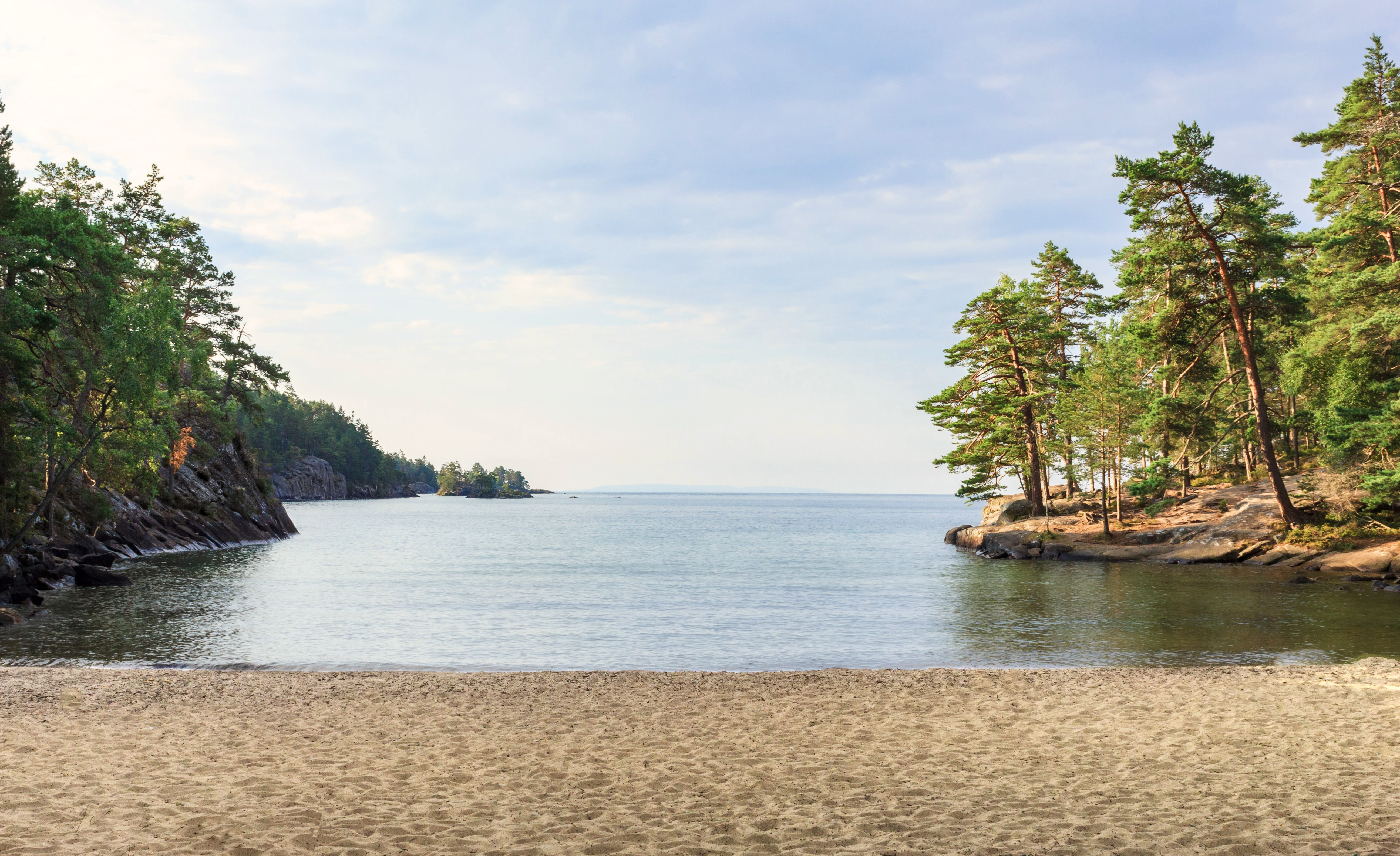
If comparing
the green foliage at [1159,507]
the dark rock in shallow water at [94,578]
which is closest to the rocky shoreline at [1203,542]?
the green foliage at [1159,507]

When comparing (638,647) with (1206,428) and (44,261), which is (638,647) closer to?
(44,261)

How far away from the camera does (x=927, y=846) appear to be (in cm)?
721

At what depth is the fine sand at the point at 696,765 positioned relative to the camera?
295 inches

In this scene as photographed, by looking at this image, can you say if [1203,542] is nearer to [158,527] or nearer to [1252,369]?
[1252,369]

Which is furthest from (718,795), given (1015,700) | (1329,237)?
(1329,237)

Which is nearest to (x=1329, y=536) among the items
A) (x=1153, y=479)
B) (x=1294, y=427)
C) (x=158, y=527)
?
(x=1153, y=479)

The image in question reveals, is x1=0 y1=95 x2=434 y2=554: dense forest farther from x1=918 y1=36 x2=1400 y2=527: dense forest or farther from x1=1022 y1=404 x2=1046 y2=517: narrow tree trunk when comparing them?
x1=1022 y1=404 x2=1046 y2=517: narrow tree trunk

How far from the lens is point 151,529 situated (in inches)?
1905

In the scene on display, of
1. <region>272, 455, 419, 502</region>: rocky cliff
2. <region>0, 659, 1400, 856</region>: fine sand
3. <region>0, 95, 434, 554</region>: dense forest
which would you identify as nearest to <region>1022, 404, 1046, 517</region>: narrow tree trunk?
<region>0, 659, 1400, 856</region>: fine sand

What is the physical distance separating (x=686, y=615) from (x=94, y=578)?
80.4 feet

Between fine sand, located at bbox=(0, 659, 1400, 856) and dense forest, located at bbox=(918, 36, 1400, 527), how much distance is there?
26.9 m

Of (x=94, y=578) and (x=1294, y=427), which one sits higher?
(x=1294, y=427)

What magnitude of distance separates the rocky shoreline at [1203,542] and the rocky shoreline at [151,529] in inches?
1939

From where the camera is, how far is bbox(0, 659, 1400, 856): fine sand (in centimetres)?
748
